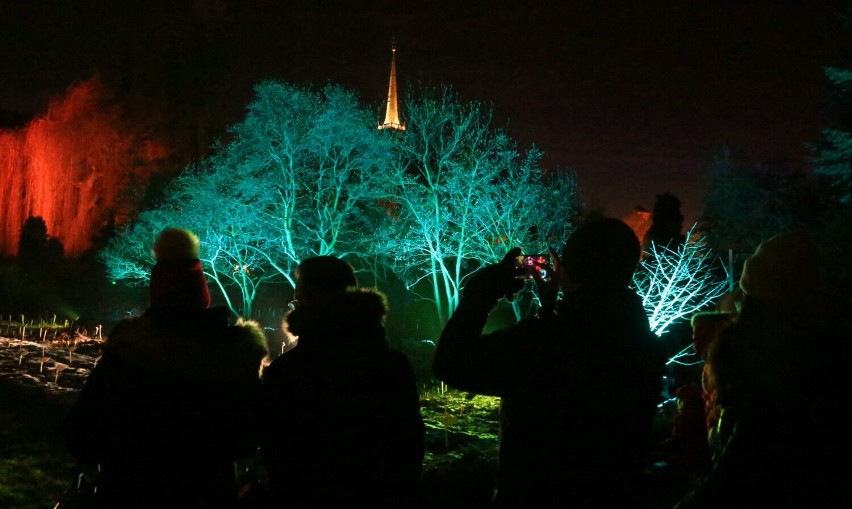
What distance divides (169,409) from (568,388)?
60.1 inches

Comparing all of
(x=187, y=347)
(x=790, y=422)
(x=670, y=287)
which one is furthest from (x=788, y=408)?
(x=670, y=287)

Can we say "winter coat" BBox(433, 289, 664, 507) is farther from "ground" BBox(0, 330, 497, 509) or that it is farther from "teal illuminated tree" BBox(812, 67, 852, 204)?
"teal illuminated tree" BBox(812, 67, 852, 204)

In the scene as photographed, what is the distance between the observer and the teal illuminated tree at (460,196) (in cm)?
1783

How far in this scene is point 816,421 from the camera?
184cm

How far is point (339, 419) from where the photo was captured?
2.38m

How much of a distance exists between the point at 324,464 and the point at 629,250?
1.37 m

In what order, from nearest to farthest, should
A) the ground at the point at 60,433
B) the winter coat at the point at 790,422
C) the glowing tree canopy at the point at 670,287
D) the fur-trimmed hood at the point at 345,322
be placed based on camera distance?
the winter coat at the point at 790,422, the fur-trimmed hood at the point at 345,322, the ground at the point at 60,433, the glowing tree canopy at the point at 670,287

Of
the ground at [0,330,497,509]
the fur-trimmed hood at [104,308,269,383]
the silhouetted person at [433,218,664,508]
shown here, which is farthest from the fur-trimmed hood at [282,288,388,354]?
the ground at [0,330,497,509]

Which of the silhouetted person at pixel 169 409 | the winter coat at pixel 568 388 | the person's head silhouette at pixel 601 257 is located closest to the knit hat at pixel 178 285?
the silhouetted person at pixel 169 409

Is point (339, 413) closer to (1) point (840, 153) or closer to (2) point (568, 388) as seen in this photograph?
(2) point (568, 388)

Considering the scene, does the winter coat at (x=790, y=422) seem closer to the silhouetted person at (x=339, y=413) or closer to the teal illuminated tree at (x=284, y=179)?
the silhouetted person at (x=339, y=413)

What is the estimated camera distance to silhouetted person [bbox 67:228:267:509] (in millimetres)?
2383

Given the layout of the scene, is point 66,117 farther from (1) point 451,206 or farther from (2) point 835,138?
(2) point 835,138

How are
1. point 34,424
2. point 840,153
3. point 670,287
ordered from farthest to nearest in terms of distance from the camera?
point 840,153 < point 670,287 < point 34,424
